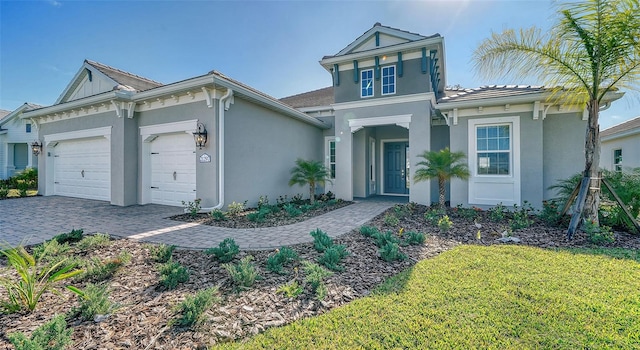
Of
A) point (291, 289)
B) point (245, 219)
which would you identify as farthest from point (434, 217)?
point (291, 289)

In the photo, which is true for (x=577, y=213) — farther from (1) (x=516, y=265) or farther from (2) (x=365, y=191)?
(2) (x=365, y=191)

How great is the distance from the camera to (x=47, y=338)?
2062mm

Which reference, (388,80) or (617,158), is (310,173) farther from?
(617,158)

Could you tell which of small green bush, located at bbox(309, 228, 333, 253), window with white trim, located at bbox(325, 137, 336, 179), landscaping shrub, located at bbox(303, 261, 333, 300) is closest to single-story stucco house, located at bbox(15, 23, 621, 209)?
window with white trim, located at bbox(325, 137, 336, 179)

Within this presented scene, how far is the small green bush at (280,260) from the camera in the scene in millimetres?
3574

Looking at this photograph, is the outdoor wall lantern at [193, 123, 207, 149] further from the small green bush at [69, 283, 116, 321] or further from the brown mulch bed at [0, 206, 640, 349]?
the small green bush at [69, 283, 116, 321]

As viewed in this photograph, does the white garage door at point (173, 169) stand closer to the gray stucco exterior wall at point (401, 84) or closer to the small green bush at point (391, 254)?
the gray stucco exterior wall at point (401, 84)

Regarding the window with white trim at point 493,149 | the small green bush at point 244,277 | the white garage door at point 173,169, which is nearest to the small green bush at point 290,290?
the small green bush at point 244,277

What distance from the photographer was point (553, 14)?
18.2 ft

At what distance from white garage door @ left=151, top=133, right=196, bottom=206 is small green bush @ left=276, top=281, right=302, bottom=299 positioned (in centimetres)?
614

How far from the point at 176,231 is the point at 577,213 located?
27.0ft

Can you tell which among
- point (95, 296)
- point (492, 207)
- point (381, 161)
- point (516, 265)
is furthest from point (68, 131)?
point (492, 207)

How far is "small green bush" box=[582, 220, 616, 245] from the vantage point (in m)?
4.98

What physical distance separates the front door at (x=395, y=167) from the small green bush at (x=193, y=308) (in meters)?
10.4
